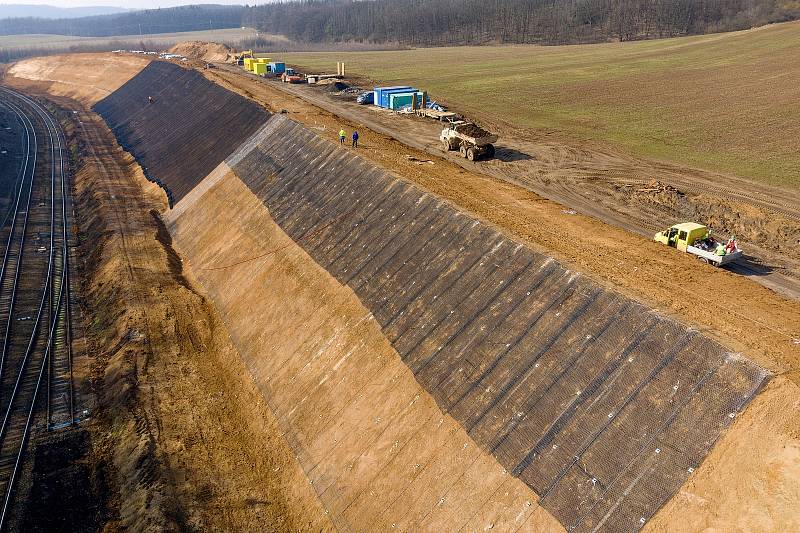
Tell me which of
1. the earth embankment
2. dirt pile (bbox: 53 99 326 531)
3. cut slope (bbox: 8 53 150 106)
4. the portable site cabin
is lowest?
dirt pile (bbox: 53 99 326 531)

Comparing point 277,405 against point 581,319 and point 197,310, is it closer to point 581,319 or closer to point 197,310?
point 197,310

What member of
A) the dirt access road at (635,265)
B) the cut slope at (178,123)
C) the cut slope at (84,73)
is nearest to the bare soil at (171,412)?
the cut slope at (178,123)

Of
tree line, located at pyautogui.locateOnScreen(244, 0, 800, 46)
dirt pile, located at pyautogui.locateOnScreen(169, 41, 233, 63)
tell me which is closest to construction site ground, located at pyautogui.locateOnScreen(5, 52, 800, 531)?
dirt pile, located at pyautogui.locateOnScreen(169, 41, 233, 63)

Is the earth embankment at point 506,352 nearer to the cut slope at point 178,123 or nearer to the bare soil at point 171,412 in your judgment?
the bare soil at point 171,412

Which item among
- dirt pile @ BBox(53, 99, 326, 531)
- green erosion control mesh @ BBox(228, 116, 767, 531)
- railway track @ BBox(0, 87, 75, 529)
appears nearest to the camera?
green erosion control mesh @ BBox(228, 116, 767, 531)

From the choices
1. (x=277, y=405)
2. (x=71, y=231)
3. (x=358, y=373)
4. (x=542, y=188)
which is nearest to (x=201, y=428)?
(x=277, y=405)

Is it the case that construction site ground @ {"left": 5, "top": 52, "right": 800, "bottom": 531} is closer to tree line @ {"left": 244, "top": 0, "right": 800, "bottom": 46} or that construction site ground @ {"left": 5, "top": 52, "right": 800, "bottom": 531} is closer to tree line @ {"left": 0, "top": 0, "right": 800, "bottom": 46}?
tree line @ {"left": 244, "top": 0, "right": 800, "bottom": 46}
